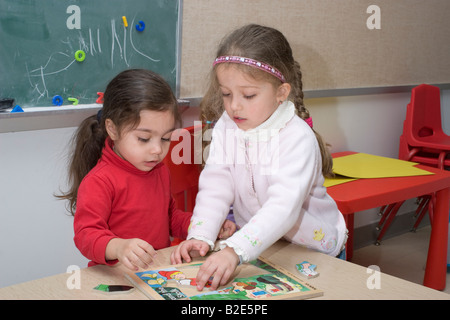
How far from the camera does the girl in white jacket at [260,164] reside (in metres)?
1.06

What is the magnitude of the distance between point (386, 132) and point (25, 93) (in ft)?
6.67

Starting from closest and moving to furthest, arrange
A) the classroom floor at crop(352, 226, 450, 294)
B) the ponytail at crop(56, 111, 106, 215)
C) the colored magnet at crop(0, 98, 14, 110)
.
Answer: the ponytail at crop(56, 111, 106, 215), the colored magnet at crop(0, 98, 14, 110), the classroom floor at crop(352, 226, 450, 294)

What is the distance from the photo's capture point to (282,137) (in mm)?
1155

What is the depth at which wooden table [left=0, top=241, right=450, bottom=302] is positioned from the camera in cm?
85

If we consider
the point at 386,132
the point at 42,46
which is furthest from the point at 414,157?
the point at 42,46

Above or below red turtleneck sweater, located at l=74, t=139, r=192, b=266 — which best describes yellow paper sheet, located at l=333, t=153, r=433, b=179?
below

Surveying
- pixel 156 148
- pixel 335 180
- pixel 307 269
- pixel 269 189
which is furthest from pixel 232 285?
pixel 335 180

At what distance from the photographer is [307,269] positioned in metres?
0.96

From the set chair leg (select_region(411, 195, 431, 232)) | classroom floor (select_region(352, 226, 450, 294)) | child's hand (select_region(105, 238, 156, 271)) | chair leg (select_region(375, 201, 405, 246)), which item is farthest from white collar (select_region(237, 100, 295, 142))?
chair leg (select_region(411, 195, 431, 232))

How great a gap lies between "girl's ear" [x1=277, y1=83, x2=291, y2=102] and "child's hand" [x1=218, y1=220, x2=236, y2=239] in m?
0.30

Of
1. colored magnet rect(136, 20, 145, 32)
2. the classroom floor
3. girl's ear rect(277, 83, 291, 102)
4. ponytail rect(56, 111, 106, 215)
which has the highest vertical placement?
colored magnet rect(136, 20, 145, 32)

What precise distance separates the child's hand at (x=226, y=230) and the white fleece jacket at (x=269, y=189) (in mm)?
25

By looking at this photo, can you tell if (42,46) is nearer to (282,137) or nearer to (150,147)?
(150,147)

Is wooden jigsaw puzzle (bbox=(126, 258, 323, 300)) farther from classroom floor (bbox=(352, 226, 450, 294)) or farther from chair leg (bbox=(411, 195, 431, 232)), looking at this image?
chair leg (bbox=(411, 195, 431, 232))
